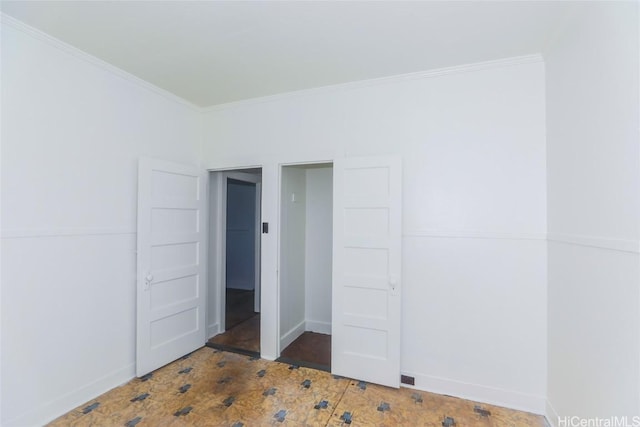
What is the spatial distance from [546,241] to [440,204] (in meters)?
0.81

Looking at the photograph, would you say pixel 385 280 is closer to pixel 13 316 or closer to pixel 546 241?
pixel 546 241

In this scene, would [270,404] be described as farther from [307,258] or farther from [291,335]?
[307,258]

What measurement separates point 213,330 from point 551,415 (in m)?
3.42

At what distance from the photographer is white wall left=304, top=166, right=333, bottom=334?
3.86 meters

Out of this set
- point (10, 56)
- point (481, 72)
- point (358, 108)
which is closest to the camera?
point (10, 56)

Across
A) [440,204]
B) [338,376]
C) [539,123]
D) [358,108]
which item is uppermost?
[358,108]

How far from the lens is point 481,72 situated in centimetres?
245

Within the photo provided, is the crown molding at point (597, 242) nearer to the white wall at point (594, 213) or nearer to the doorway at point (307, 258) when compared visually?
the white wall at point (594, 213)

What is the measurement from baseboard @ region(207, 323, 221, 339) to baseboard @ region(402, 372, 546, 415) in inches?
92.6

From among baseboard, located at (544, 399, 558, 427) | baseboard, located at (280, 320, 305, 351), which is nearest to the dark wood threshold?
baseboard, located at (280, 320, 305, 351)

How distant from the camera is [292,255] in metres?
3.54

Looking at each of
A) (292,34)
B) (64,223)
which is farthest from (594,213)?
(64,223)

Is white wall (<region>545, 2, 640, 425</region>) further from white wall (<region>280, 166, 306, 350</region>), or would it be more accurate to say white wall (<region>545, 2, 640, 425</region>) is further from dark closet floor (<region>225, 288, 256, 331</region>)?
dark closet floor (<region>225, 288, 256, 331</region>)

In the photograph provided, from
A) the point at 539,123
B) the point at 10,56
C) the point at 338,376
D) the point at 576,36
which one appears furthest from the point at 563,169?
the point at 10,56
